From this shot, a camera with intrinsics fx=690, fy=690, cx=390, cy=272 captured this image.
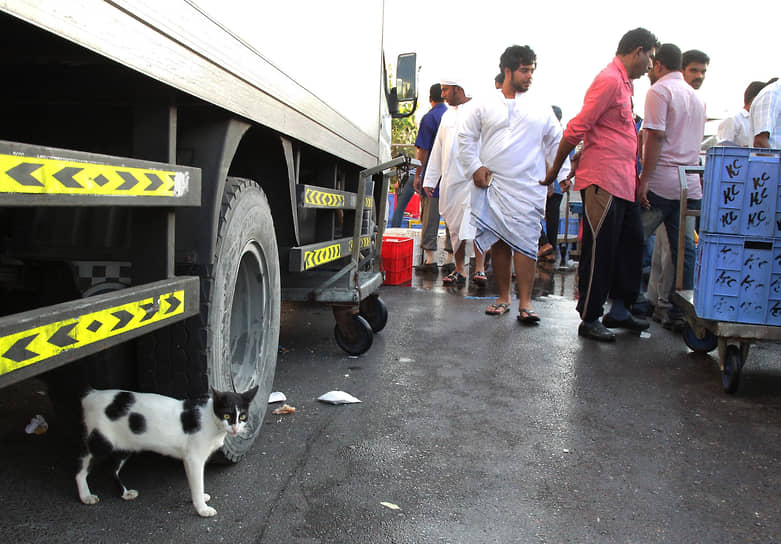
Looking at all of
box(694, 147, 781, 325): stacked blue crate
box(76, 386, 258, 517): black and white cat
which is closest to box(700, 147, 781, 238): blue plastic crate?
box(694, 147, 781, 325): stacked blue crate

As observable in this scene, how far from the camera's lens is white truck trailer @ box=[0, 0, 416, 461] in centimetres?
153

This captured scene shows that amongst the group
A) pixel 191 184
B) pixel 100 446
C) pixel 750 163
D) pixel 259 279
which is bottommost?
pixel 100 446

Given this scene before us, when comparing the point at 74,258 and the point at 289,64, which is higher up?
the point at 289,64

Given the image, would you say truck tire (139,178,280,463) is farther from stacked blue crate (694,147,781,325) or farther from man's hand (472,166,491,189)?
man's hand (472,166,491,189)

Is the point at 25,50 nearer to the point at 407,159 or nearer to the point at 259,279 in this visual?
the point at 259,279

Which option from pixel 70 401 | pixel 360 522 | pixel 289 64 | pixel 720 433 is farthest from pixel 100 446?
pixel 720 433

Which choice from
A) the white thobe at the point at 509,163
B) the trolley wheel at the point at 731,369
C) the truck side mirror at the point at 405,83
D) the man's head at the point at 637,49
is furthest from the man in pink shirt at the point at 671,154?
the truck side mirror at the point at 405,83

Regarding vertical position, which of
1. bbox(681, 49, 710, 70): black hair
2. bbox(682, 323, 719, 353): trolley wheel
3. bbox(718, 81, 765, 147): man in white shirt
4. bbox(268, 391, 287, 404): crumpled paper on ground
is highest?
bbox(681, 49, 710, 70): black hair

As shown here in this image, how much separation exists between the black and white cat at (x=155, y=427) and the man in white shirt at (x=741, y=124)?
19.6 feet

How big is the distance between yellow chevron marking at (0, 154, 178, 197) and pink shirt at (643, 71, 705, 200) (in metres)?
4.55

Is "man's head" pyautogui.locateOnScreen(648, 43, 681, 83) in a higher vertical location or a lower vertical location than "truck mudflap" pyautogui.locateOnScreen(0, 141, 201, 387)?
higher

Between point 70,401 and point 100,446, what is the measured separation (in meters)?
0.19

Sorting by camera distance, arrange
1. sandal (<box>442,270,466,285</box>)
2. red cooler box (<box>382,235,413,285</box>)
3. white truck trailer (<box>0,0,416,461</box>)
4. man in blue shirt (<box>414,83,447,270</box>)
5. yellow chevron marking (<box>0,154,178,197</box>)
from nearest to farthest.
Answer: yellow chevron marking (<box>0,154,178,197</box>), white truck trailer (<box>0,0,416,461</box>), red cooler box (<box>382,235,413,285</box>), sandal (<box>442,270,466,285</box>), man in blue shirt (<box>414,83,447,270</box>)

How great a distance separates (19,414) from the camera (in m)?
3.01
